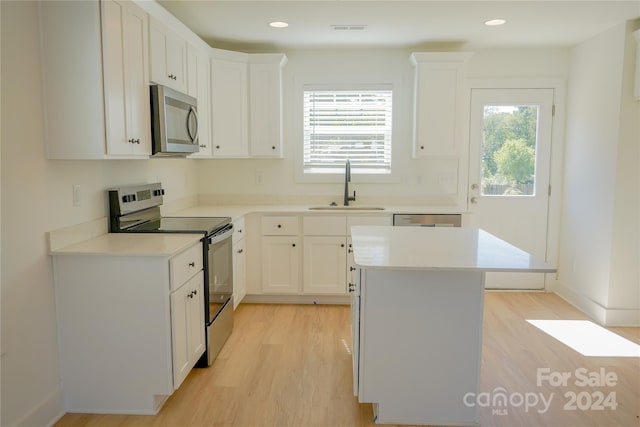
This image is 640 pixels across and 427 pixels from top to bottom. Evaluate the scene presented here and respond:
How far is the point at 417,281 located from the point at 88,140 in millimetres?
1730

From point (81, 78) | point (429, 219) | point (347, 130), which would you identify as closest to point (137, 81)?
point (81, 78)

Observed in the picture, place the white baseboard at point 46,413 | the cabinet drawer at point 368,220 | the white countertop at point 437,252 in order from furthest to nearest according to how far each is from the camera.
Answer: the cabinet drawer at point 368,220 < the white baseboard at point 46,413 < the white countertop at point 437,252

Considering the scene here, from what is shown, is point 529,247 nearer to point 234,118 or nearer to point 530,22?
point 530,22

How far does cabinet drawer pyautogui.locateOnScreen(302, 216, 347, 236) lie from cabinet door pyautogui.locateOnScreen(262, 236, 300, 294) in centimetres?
14

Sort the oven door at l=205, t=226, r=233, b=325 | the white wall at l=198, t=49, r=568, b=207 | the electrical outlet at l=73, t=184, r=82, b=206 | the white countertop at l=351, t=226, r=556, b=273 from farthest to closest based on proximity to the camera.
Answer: the white wall at l=198, t=49, r=568, b=207 < the oven door at l=205, t=226, r=233, b=325 < the electrical outlet at l=73, t=184, r=82, b=206 < the white countertop at l=351, t=226, r=556, b=273

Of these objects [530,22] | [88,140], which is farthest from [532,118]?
[88,140]

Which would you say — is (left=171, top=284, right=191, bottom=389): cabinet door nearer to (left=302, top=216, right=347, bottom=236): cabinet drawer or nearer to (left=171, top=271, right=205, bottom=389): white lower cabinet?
(left=171, top=271, right=205, bottom=389): white lower cabinet

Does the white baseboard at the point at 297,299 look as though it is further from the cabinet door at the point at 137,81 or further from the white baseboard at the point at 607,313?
the white baseboard at the point at 607,313

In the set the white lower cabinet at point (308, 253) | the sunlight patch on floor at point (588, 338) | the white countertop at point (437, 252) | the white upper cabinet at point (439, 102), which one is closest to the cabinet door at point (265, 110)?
the white lower cabinet at point (308, 253)

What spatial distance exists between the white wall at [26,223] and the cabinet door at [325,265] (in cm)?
207

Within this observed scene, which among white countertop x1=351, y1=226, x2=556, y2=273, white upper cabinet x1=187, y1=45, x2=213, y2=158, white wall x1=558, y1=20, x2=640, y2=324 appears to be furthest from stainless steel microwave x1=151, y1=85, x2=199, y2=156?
white wall x1=558, y1=20, x2=640, y2=324

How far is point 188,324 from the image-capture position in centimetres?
258

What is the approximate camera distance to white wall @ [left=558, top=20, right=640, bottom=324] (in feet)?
11.9

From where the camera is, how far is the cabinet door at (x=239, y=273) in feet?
12.3
